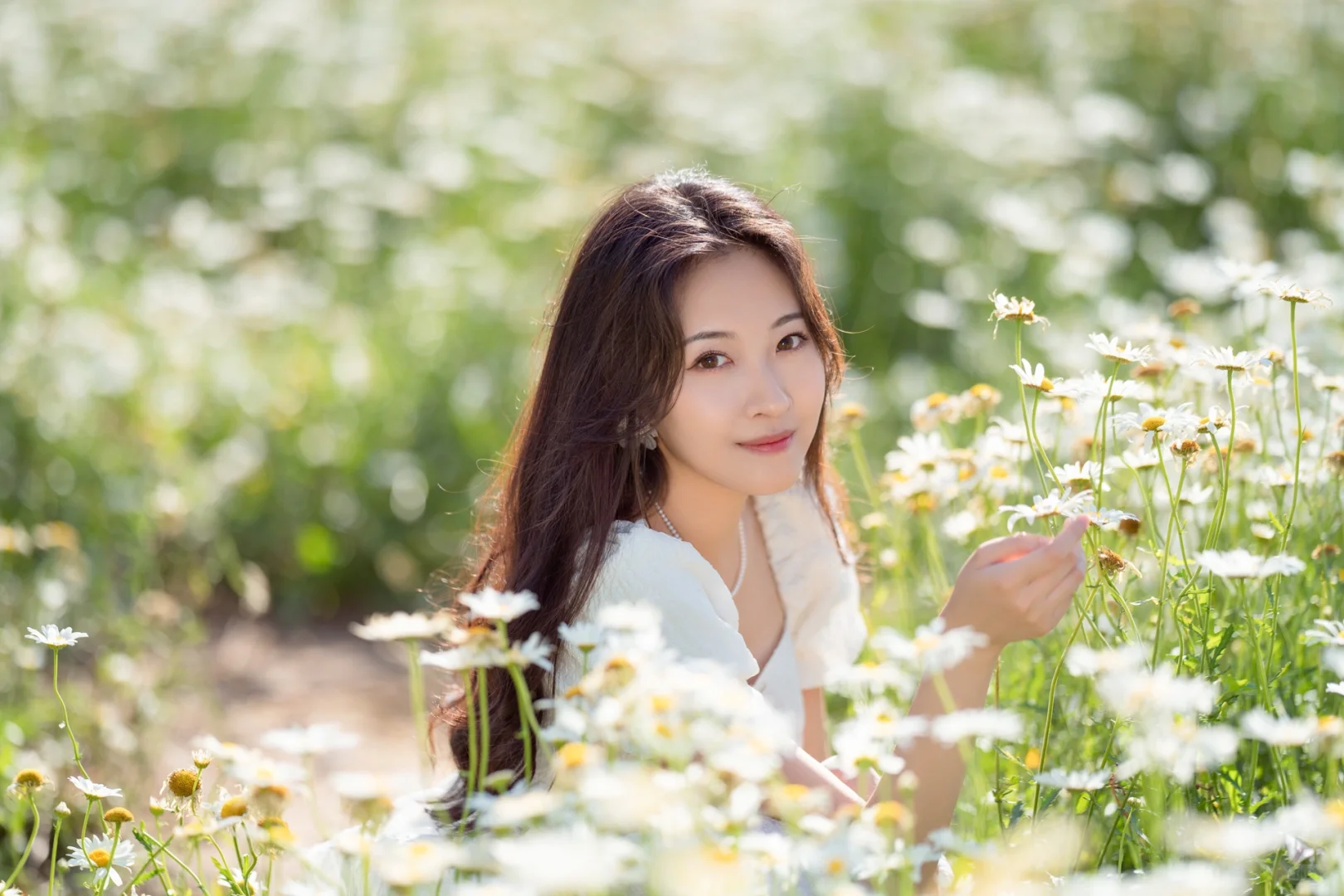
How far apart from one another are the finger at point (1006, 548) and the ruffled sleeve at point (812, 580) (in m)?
0.61

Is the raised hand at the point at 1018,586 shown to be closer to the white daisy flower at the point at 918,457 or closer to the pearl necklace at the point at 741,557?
the white daisy flower at the point at 918,457

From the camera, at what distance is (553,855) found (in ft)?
2.99

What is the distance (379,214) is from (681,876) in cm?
455

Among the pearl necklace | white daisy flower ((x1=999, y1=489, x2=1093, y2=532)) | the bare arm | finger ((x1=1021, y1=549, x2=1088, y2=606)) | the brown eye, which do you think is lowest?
the bare arm

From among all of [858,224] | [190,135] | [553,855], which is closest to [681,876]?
A: [553,855]

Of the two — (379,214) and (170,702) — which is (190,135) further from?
(170,702)

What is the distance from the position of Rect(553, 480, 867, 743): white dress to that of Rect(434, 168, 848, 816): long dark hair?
0.04 m

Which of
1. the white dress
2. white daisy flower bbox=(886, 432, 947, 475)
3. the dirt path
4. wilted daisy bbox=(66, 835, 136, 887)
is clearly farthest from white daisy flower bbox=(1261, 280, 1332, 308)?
the dirt path

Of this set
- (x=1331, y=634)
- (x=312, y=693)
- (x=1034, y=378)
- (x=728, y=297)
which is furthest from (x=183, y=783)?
(x=312, y=693)

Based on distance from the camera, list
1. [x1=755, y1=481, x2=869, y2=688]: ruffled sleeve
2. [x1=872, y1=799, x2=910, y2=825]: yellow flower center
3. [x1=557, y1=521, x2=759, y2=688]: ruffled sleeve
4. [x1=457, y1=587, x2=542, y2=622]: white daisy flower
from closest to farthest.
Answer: [x1=872, y1=799, x2=910, y2=825]: yellow flower center < [x1=457, y1=587, x2=542, y2=622]: white daisy flower < [x1=557, y1=521, x2=759, y2=688]: ruffled sleeve < [x1=755, y1=481, x2=869, y2=688]: ruffled sleeve

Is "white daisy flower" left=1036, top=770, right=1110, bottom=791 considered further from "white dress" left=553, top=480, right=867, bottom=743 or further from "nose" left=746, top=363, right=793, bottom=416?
"nose" left=746, top=363, right=793, bottom=416

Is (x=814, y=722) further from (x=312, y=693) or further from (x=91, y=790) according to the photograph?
(x=312, y=693)

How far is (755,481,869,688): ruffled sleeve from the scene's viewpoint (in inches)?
86.9

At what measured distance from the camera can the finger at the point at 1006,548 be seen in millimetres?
1582
